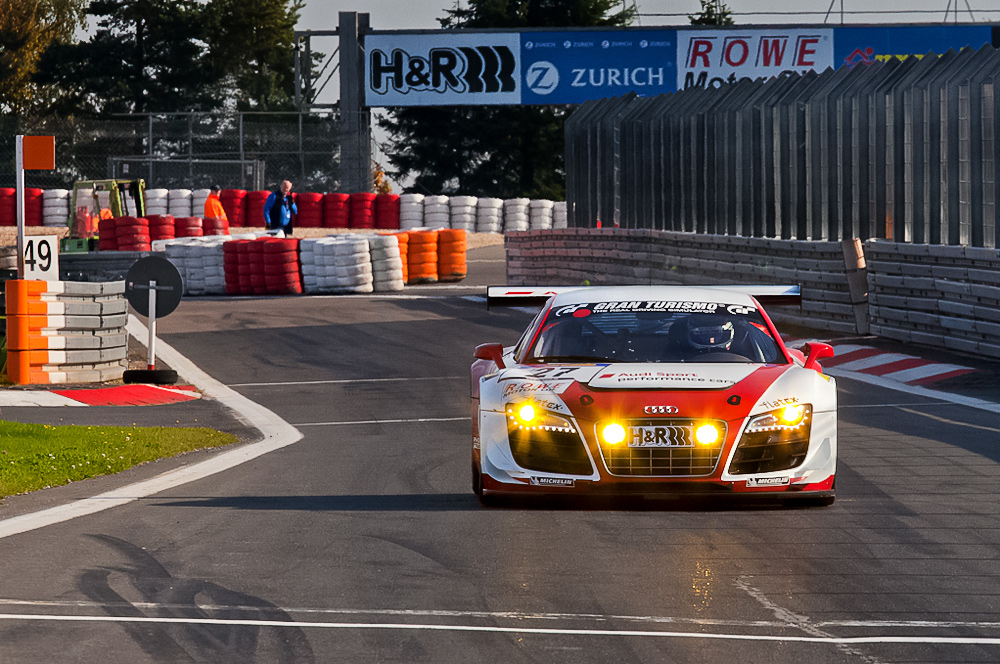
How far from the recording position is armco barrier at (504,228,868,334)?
2228cm

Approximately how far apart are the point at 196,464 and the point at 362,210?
42.6m

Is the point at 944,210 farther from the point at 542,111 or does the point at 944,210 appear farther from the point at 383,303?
the point at 542,111

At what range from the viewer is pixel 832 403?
873cm

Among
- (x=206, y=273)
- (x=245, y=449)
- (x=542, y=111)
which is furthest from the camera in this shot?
(x=542, y=111)

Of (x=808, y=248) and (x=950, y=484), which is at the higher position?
(x=808, y=248)

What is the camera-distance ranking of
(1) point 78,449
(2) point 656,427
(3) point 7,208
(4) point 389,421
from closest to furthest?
(2) point 656,427, (1) point 78,449, (4) point 389,421, (3) point 7,208

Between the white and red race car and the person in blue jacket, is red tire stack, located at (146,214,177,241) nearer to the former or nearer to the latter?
the person in blue jacket

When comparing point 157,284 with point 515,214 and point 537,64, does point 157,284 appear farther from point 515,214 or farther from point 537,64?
point 515,214

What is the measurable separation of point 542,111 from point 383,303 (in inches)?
1798

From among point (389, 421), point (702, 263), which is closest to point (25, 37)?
point (702, 263)

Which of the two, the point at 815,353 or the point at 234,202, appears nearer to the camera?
the point at 815,353

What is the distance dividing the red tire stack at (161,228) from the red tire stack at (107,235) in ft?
3.57

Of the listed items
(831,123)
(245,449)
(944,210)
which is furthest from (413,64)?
(245,449)

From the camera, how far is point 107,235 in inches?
1585
